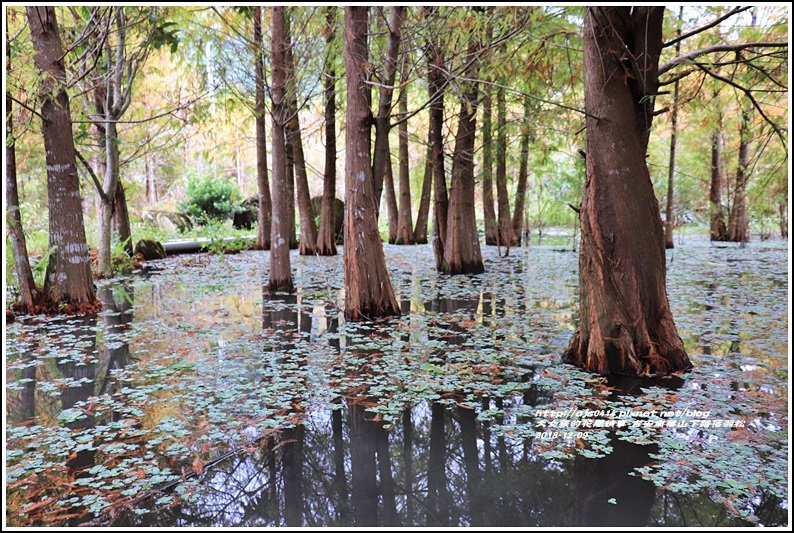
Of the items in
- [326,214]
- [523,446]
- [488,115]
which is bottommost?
[523,446]

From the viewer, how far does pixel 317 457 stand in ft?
10.6

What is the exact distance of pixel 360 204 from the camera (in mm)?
6805

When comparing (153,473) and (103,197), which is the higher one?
(103,197)

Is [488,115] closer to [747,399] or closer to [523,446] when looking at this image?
[747,399]

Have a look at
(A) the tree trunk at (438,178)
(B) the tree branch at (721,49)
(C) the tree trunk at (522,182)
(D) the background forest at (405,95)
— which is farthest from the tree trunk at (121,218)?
(B) the tree branch at (721,49)

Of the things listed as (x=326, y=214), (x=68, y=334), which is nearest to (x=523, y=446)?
(x=68, y=334)

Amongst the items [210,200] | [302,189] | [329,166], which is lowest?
[302,189]

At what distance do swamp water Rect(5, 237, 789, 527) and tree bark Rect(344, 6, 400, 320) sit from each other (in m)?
0.39

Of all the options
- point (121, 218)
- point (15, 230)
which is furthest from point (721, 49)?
point (121, 218)

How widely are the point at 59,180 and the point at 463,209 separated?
6.35 metres

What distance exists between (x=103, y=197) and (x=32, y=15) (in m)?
3.47

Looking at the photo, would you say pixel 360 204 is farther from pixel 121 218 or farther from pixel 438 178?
pixel 121 218

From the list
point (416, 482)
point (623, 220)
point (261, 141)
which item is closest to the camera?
point (416, 482)

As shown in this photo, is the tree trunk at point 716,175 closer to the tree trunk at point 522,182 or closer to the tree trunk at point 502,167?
the tree trunk at point 522,182
